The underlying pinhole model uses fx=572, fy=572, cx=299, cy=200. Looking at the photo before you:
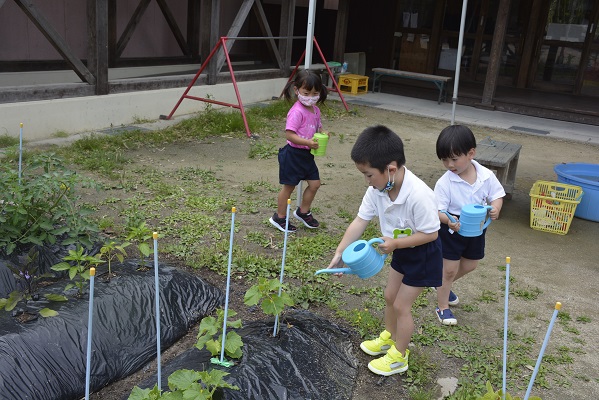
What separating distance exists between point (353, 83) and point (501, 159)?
660cm

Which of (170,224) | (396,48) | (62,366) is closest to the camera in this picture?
(62,366)

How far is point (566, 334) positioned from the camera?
3.31 metres

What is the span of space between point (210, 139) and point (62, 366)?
498cm

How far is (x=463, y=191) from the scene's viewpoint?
308cm

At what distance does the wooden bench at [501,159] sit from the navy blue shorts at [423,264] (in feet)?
8.82

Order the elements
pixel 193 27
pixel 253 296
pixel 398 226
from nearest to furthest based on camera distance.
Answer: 1. pixel 398 226
2. pixel 253 296
3. pixel 193 27

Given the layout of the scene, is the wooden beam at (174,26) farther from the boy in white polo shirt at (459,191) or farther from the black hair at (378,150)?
the black hair at (378,150)

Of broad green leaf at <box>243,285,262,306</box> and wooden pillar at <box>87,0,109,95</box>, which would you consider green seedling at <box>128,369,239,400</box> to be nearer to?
broad green leaf at <box>243,285,262,306</box>

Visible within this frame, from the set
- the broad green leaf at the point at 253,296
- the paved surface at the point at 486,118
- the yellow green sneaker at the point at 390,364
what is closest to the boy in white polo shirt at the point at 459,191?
the yellow green sneaker at the point at 390,364

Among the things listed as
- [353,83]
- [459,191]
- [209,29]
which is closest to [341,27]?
[353,83]

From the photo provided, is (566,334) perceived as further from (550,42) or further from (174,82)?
(550,42)

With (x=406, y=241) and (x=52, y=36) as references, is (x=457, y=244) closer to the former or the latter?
(x=406, y=241)

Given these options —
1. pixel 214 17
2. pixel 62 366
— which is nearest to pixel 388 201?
pixel 62 366

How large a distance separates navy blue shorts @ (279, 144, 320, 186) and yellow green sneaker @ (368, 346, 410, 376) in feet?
5.94
